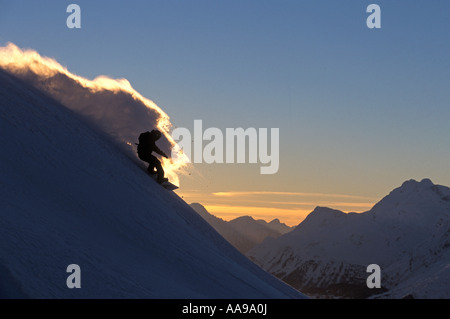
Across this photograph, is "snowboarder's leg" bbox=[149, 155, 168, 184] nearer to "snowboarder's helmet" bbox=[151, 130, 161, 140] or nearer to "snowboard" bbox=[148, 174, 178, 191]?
"snowboard" bbox=[148, 174, 178, 191]

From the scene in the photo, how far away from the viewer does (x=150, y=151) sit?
2855 cm

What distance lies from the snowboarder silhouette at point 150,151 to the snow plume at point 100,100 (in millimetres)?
1548

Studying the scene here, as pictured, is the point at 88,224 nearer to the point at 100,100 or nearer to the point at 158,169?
the point at 158,169

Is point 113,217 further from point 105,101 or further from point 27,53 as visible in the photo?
point 27,53

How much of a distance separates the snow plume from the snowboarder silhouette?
1.55 meters

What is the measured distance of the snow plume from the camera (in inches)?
1203

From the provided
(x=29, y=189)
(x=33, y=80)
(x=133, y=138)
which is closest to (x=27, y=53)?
(x=33, y=80)

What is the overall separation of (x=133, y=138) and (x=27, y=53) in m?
6.96

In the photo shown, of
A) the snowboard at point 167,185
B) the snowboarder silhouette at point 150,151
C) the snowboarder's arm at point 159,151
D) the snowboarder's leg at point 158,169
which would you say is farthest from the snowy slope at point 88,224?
the snowboarder's arm at point 159,151

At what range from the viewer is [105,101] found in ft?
103

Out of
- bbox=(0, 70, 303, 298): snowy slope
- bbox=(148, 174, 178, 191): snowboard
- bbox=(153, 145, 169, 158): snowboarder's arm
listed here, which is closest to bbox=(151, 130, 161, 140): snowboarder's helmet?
bbox=(153, 145, 169, 158): snowboarder's arm

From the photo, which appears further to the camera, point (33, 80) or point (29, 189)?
point (33, 80)

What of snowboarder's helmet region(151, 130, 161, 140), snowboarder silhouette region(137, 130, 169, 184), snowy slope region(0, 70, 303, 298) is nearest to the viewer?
snowy slope region(0, 70, 303, 298)

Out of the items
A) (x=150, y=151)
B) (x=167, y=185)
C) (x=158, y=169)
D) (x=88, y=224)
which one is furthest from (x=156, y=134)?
(x=88, y=224)
